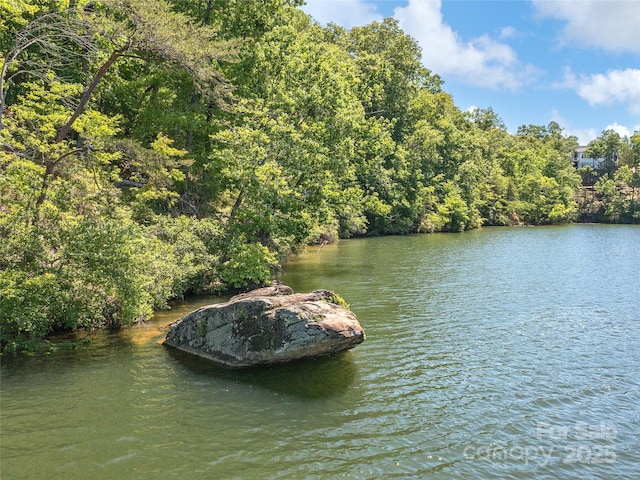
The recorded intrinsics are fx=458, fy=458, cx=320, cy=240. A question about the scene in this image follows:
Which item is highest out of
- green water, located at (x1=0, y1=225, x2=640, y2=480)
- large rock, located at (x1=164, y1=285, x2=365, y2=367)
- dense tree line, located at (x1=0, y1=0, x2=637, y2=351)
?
dense tree line, located at (x1=0, y1=0, x2=637, y2=351)

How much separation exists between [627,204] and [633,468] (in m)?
89.4

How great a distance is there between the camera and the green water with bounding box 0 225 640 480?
7418 mm

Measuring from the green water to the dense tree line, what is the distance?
215cm

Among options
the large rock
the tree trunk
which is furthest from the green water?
the tree trunk

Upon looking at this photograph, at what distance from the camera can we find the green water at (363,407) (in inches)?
292

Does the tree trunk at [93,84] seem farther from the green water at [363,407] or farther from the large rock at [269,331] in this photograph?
the large rock at [269,331]

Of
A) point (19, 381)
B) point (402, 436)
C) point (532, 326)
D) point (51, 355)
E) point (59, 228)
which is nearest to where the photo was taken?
point (402, 436)

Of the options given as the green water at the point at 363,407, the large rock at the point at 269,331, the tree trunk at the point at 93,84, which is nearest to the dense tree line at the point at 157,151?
the tree trunk at the point at 93,84

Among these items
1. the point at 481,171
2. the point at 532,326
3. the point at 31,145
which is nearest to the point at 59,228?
the point at 31,145

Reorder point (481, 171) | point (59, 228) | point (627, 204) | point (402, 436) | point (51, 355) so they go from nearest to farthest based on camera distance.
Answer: point (402, 436), point (51, 355), point (59, 228), point (481, 171), point (627, 204)

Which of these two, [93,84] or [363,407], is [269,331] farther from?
[93,84]

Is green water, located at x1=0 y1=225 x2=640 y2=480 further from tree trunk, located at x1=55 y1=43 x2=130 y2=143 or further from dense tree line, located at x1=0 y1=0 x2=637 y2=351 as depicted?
tree trunk, located at x1=55 y1=43 x2=130 y2=143

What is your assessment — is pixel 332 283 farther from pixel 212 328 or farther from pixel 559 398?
pixel 559 398

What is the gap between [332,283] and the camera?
22656mm
